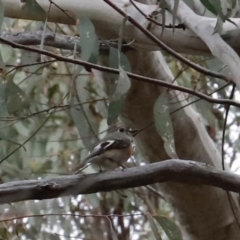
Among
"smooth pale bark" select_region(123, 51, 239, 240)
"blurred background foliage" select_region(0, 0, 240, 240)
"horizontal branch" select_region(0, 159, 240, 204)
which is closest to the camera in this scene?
"horizontal branch" select_region(0, 159, 240, 204)

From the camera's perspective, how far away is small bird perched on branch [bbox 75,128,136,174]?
3.97ft

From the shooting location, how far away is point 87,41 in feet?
3.45

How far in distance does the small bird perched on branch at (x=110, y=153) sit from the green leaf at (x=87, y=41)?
236mm

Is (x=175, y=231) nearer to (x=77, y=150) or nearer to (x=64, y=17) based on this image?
(x=64, y=17)

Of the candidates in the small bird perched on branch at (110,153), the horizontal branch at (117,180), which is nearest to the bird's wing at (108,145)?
the small bird perched on branch at (110,153)

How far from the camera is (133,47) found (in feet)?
4.42

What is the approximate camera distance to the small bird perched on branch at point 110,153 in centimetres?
121

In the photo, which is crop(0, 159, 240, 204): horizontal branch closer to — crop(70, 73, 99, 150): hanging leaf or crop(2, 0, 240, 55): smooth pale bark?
crop(2, 0, 240, 55): smooth pale bark

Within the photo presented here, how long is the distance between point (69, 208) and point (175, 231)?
1.26 metres

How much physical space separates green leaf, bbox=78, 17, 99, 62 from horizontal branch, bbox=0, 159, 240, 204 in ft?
0.83

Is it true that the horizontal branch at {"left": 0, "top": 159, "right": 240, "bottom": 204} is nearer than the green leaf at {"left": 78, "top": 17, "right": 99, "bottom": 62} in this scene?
Yes

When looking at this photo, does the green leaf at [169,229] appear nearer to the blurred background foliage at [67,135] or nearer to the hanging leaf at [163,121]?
the hanging leaf at [163,121]

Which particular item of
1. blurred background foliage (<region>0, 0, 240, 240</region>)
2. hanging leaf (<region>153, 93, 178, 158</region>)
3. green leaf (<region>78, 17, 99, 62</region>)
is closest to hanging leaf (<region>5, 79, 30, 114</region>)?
green leaf (<region>78, 17, 99, 62</region>)

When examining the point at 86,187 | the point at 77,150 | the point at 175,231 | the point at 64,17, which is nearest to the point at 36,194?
the point at 86,187
